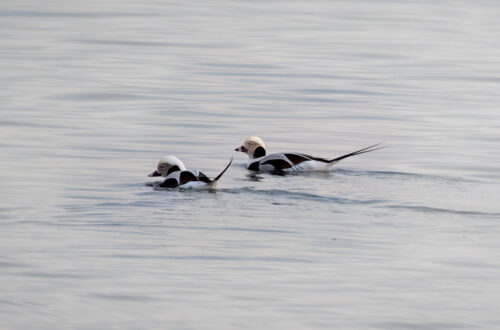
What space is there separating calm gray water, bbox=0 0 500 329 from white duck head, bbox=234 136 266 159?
19 centimetres

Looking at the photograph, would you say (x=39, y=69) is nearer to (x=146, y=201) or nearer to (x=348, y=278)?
(x=146, y=201)

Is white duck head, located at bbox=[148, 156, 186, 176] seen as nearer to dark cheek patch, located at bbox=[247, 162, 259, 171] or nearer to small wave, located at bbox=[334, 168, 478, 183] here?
dark cheek patch, located at bbox=[247, 162, 259, 171]

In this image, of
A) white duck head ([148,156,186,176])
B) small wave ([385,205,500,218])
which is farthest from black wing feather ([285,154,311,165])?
small wave ([385,205,500,218])

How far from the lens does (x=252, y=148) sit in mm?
15367

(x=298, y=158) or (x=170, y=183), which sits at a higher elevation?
(x=298, y=158)

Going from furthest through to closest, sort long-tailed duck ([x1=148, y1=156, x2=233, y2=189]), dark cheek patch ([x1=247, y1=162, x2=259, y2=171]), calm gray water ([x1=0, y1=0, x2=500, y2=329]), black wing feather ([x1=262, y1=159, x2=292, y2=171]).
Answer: dark cheek patch ([x1=247, y1=162, x2=259, y2=171]) → black wing feather ([x1=262, y1=159, x2=292, y2=171]) → long-tailed duck ([x1=148, y1=156, x2=233, y2=189]) → calm gray water ([x1=0, y1=0, x2=500, y2=329])

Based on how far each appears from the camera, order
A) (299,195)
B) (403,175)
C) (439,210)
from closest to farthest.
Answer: (439,210) → (299,195) → (403,175)

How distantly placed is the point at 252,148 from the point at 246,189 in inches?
100

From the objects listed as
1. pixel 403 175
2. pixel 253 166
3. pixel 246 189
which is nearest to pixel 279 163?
pixel 253 166

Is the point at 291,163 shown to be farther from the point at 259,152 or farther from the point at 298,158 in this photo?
the point at 259,152

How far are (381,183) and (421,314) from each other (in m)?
5.07

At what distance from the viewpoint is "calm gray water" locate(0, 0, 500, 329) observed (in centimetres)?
846

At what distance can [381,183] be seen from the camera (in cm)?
1327

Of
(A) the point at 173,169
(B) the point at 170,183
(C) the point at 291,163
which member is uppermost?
(C) the point at 291,163
